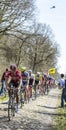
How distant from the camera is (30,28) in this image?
159ft

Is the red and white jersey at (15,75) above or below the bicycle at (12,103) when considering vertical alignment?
above

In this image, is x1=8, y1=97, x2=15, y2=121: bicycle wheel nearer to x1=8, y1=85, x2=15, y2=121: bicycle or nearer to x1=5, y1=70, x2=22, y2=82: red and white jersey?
x1=8, y1=85, x2=15, y2=121: bicycle

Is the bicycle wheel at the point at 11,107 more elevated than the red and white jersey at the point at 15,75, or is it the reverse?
the red and white jersey at the point at 15,75

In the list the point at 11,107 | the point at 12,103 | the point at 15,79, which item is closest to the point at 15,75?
the point at 15,79

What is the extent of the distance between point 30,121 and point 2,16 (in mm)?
25529

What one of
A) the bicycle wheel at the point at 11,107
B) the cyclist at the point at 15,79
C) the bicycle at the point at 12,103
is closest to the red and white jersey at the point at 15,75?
the cyclist at the point at 15,79

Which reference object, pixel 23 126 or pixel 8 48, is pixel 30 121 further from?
pixel 8 48

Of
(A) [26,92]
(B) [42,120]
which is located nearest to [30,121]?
(B) [42,120]

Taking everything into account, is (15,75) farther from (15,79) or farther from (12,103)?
(12,103)

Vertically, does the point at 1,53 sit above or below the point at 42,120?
below

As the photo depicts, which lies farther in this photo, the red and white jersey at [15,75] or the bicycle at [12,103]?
the red and white jersey at [15,75]

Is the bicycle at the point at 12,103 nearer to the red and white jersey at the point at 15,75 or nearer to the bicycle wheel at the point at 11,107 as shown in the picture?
the bicycle wheel at the point at 11,107

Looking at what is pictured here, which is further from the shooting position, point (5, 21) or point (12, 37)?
point (12, 37)

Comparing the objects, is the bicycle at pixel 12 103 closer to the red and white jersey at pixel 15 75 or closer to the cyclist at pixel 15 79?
the cyclist at pixel 15 79
